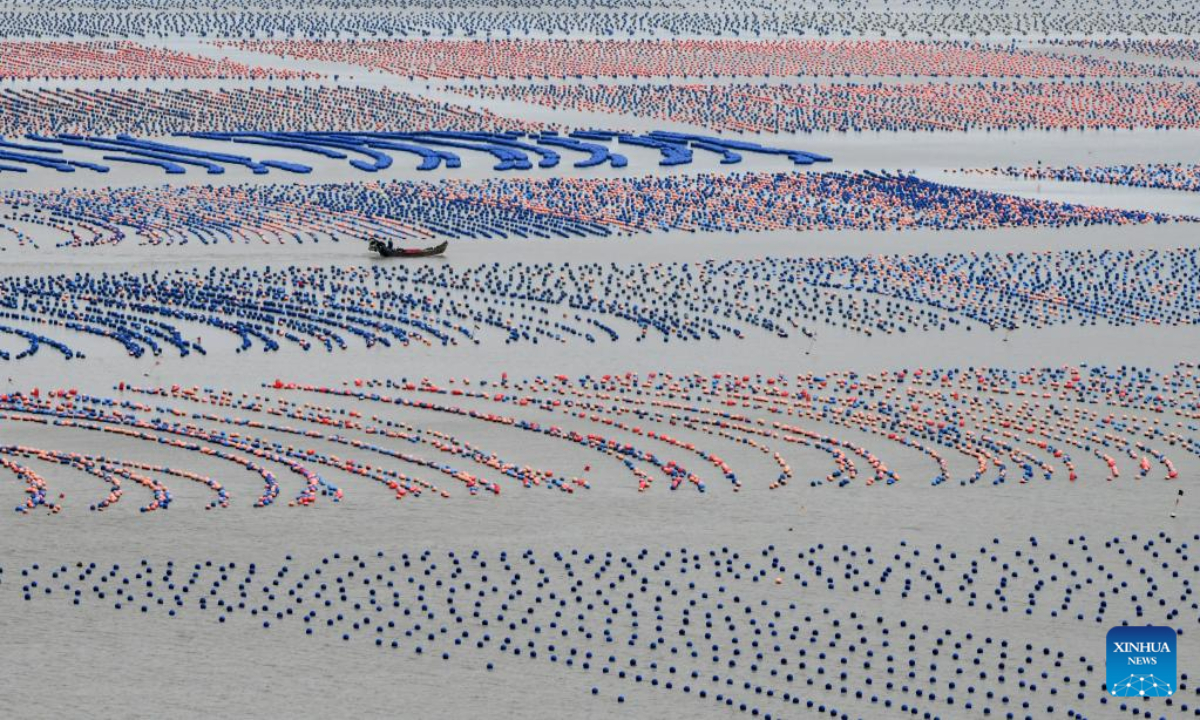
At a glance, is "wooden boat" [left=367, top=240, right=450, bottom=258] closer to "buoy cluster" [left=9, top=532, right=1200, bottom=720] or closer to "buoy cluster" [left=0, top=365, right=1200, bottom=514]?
"buoy cluster" [left=0, top=365, right=1200, bottom=514]

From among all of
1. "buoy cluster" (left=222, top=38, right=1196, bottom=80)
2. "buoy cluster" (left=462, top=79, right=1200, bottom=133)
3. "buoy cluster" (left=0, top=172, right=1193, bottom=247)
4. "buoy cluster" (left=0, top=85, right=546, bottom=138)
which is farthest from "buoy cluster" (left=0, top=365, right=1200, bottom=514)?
"buoy cluster" (left=222, top=38, right=1196, bottom=80)

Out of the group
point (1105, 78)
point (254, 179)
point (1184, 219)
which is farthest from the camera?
point (1105, 78)

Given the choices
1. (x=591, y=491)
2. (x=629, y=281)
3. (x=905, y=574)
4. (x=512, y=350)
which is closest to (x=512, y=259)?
(x=629, y=281)

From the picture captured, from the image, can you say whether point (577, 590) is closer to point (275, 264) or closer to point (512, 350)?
point (512, 350)

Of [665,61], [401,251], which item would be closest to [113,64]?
[665,61]

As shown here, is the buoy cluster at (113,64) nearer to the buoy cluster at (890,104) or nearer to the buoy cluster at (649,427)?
the buoy cluster at (890,104)

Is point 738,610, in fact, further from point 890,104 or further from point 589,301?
point 890,104
